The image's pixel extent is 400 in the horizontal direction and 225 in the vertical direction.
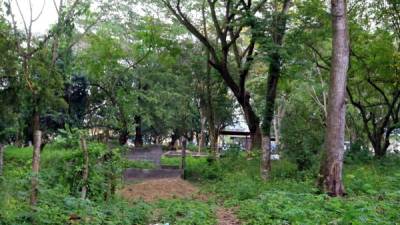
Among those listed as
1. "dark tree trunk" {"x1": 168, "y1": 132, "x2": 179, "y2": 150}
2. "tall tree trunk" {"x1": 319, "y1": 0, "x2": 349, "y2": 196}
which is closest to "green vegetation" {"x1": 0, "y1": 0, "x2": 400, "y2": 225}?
"tall tree trunk" {"x1": 319, "y1": 0, "x2": 349, "y2": 196}

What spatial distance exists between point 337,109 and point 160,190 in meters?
5.42

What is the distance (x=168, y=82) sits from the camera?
25875 mm

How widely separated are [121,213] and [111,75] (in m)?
13.1

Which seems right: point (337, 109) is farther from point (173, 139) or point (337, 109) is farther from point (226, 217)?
point (173, 139)

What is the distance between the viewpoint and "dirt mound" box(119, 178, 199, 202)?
37.2 ft

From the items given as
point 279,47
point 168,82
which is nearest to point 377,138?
point 279,47

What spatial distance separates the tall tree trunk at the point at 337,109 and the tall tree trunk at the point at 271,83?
3.26 metres

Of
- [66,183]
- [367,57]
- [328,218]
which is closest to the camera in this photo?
[328,218]

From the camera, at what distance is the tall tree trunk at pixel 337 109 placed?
9.52 metres

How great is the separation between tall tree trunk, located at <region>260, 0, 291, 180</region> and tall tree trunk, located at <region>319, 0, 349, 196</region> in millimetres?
3258

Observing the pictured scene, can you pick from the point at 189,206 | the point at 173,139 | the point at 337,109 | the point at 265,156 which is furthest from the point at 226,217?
the point at 173,139

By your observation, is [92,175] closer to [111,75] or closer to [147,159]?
[147,159]

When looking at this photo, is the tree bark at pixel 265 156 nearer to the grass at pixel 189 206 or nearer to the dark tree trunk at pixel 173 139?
the grass at pixel 189 206

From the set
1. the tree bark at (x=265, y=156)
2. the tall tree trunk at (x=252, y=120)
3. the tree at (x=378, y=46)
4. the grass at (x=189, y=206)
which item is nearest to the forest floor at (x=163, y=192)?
the grass at (x=189, y=206)
